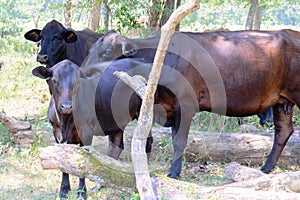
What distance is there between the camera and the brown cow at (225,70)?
7.18 meters

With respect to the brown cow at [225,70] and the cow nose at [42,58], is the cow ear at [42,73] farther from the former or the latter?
the cow nose at [42,58]

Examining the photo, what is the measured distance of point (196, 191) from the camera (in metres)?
5.11

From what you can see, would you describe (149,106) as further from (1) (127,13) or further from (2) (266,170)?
(1) (127,13)

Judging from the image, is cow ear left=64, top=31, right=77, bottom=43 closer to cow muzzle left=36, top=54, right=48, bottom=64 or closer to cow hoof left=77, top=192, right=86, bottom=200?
cow muzzle left=36, top=54, right=48, bottom=64

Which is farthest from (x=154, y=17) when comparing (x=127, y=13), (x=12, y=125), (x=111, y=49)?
(x=12, y=125)

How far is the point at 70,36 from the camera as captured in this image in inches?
342

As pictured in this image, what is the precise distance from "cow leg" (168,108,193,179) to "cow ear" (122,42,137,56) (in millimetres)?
1095

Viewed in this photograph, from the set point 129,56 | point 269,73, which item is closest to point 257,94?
point 269,73

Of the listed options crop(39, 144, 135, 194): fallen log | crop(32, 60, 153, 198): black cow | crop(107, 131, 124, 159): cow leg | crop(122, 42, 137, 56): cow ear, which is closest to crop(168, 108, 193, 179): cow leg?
crop(32, 60, 153, 198): black cow

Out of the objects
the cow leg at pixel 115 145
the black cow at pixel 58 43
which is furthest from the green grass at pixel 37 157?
the black cow at pixel 58 43

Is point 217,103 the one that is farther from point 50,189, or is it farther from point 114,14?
point 114,14

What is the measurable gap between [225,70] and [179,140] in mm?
1145

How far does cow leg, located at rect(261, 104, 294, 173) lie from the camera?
7566 mm

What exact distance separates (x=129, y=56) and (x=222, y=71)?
1.29 metres
